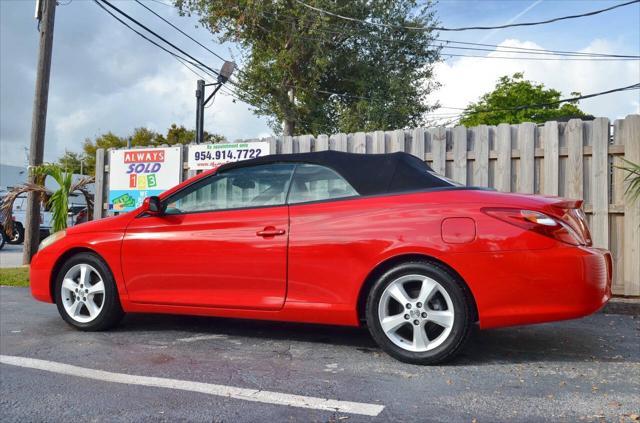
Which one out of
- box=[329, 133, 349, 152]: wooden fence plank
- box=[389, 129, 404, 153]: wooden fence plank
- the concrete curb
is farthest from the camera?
box=[329, 133, 349, 152]: wooden fence plank

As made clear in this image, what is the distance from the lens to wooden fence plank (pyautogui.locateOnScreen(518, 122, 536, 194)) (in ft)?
20.8

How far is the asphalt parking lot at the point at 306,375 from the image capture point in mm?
2730

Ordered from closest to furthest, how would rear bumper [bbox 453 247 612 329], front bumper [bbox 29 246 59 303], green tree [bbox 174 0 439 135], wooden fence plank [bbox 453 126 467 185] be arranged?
rear bumper [bbox 453 247 612 329] < front bumper [bbox 29 246 59 303] < wooden fence plank [bbox 453 126 467 185] < green tree [bbox 174 0 439 135]

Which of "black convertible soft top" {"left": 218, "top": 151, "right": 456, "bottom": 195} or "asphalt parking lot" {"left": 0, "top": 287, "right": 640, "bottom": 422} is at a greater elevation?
"black convertible soft top" {"left": 218, "top": 151, "right": 456, "bottom": 195}

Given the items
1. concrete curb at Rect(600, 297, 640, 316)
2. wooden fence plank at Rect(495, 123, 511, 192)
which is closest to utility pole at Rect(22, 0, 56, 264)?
wooden fence plank at Rect(495, 123, 511, 192)

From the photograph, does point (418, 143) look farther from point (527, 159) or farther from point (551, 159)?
point (551, 159)

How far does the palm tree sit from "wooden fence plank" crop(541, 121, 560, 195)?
737 centimetres

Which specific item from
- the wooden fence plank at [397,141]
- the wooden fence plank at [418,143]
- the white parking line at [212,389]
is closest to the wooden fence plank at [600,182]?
the wooden fence plank at [418,143]

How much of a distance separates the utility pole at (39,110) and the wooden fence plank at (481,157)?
8099 mm

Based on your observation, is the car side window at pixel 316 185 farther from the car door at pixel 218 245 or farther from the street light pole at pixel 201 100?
the street light pole at pixel 201 100

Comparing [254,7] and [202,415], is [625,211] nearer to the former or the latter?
[202,415]

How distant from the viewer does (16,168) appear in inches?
1615

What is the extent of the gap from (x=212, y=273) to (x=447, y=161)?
151 inches

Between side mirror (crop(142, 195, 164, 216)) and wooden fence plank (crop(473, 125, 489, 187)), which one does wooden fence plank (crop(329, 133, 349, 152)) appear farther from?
side mirror (crop(142, 195, 164, 216))
